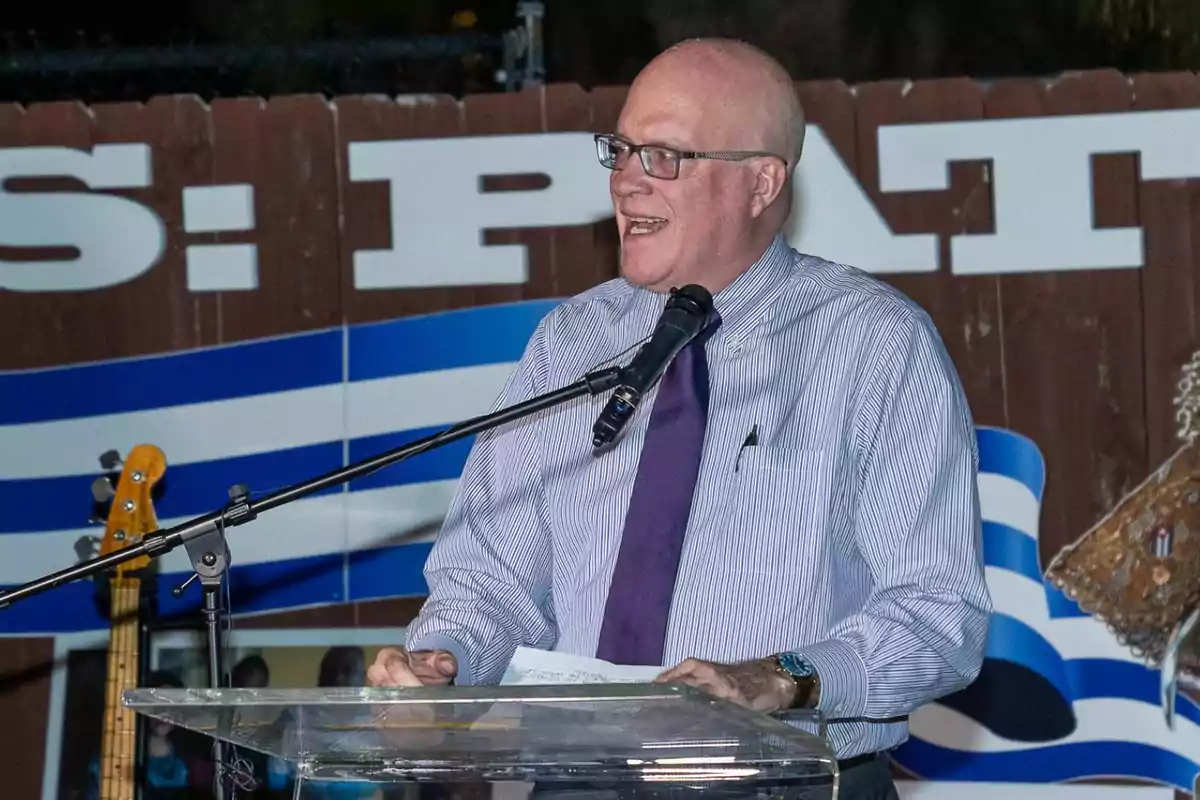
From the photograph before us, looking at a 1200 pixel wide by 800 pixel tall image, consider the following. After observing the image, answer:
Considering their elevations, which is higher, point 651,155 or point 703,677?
point 651,155

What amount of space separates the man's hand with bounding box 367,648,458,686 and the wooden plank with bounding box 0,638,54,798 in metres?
2.48

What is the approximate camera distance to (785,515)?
2227mm

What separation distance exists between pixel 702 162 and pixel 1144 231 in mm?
1989

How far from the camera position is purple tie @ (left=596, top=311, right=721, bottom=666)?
7.32ft

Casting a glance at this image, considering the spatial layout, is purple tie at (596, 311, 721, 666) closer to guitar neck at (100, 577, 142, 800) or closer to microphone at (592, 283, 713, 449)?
microphone at (592, 283, 713, 449)

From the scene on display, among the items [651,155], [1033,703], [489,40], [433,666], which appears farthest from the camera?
[489,40]

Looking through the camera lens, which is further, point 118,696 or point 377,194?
point 377,194

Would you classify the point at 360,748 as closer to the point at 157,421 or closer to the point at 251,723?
the point at 251,723

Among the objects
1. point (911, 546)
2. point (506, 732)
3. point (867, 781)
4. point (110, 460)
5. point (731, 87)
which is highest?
point (731, 87)

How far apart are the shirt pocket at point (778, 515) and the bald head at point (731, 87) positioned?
1.55 ft

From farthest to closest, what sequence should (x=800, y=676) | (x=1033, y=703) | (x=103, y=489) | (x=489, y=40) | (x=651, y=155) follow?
(x=489, y=40) < (x=1033, y=703) < (x=103, y=489) < (x=651, y=155) < (x=800, y=676)

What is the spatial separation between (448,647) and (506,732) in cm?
57

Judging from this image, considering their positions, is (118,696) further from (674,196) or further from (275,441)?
(674,196)

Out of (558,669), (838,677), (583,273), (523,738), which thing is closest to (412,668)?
(558,669)
